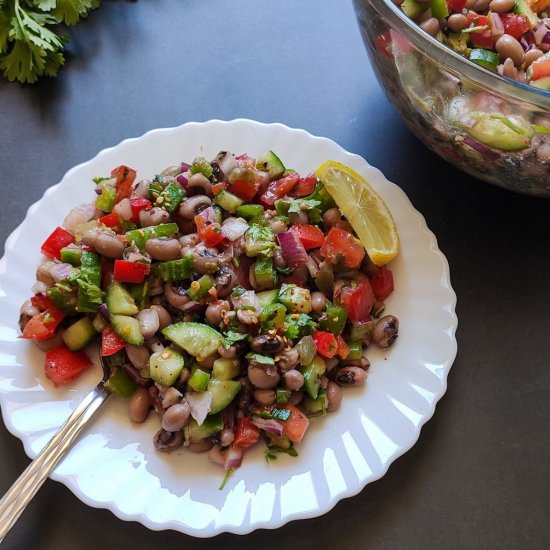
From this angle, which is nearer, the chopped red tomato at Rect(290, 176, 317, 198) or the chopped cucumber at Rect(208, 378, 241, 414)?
the chopped cucumber at Rect(208, 378, 241, 414)

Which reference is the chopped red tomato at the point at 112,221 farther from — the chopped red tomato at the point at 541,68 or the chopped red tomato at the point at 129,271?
the chopped red tomato at the point at 541,68

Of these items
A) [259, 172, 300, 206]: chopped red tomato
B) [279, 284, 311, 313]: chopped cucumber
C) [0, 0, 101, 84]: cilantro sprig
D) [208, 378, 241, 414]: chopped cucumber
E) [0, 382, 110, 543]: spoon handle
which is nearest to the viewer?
[0, 382, 110, 543]: spoon handle

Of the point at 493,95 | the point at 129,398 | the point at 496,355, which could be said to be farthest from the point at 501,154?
the point at 129,398

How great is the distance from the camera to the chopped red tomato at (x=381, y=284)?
1870 mm

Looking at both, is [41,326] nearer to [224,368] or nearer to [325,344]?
[224,368]

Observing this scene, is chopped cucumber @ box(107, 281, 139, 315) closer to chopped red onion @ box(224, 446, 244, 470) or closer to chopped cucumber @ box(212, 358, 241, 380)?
chopped cucumber @ box(212, 358, 241, 380)

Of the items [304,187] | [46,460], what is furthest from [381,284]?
[46,460]

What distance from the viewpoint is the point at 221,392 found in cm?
162

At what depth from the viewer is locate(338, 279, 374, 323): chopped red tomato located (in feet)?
5.76

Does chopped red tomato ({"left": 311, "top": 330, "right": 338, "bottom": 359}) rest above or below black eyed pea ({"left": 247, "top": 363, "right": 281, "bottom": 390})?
below

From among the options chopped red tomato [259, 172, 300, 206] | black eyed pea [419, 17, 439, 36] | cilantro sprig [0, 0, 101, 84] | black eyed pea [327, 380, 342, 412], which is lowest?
black eyed pea [327, 380, 342, 412]

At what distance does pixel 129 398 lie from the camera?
1716 millimetres

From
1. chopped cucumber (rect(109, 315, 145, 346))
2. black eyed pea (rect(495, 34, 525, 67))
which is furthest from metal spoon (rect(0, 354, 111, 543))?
black eyed pea (rect(495, 34, 525, 67))

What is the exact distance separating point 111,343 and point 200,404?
291 mm
